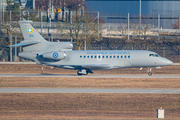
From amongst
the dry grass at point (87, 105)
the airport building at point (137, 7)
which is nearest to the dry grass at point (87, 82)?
the dry grass at point (87, 105)

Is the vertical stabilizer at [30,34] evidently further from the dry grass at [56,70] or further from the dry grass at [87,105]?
the dry grass at [87,105]

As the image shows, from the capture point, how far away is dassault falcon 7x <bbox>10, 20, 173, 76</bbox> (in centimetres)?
3872

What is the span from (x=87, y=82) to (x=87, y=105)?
9704 millimetres

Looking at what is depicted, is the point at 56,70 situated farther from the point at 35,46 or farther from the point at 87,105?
the point at 87,105

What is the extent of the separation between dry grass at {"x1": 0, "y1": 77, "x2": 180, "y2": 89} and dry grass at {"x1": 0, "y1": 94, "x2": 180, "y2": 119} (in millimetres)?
5370

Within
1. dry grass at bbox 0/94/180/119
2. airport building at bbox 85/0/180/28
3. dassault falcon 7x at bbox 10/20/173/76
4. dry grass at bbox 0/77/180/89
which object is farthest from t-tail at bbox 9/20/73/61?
airport building at bbox 85/0/180/28

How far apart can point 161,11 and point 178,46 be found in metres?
22.1

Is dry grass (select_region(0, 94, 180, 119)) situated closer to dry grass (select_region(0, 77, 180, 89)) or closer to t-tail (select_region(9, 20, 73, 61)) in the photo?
dry grass (select_region(0, 77, 180, 89))

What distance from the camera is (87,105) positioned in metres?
24.4

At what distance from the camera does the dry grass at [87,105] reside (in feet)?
72.5

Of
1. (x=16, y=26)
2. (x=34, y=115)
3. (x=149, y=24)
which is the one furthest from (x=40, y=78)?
(x=149, y=24)

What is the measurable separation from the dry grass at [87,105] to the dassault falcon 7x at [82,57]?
13.2 metres

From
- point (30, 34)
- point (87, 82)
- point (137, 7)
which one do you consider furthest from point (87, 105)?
point (137, 7)

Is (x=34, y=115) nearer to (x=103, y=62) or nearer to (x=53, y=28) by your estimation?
(x=103, y=62)
